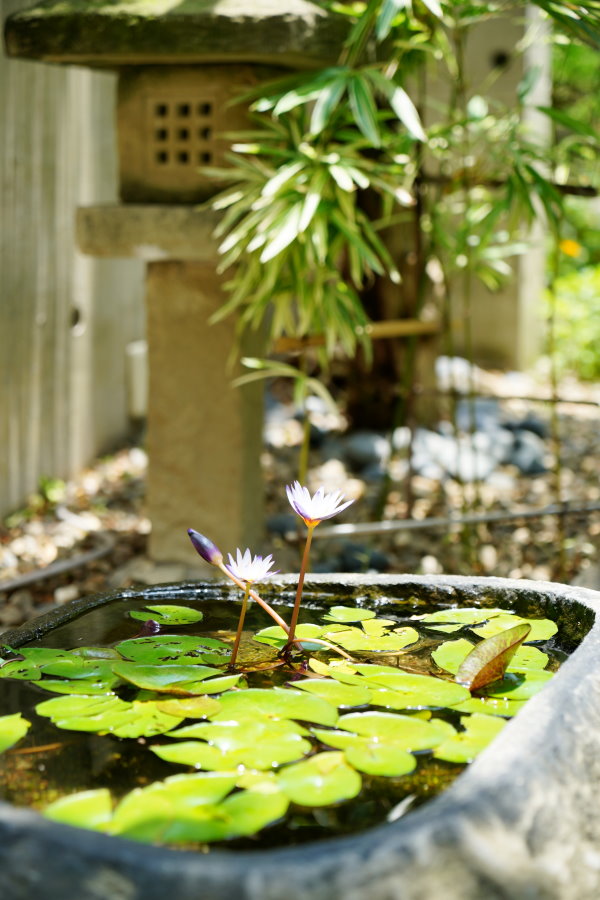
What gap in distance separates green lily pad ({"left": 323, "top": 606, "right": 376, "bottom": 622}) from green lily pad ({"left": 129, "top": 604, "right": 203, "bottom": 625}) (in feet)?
0.59

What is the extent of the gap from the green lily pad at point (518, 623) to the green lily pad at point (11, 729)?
1.94 feet

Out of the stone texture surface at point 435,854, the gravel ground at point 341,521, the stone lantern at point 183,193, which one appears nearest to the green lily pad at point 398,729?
the stone texture surface at point 435,854

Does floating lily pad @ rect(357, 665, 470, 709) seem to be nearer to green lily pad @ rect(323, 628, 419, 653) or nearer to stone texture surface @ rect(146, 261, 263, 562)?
green lily pad @ rect(323, 628, 419, 653)

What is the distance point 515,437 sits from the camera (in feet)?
16.7

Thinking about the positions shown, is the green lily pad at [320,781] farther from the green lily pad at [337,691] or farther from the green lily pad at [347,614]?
the green lily pad at [347,614]

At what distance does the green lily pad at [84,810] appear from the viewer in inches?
34.2

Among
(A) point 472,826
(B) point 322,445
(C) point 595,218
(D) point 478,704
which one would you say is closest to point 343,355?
(B) point 322,445

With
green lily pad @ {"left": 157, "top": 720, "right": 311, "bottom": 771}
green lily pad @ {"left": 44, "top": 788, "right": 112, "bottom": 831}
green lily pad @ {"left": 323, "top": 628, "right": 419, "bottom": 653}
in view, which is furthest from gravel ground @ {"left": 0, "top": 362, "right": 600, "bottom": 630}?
green lily pad @ {"left": 44, "top": 788, "right": 112, "bottom": 831}

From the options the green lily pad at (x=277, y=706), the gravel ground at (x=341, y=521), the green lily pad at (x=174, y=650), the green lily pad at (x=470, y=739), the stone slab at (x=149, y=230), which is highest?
the stone slab at (x=149, y=230)

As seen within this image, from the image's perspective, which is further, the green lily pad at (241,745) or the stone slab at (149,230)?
the stone slab at (149,230)

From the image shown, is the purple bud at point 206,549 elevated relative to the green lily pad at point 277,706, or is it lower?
elevated

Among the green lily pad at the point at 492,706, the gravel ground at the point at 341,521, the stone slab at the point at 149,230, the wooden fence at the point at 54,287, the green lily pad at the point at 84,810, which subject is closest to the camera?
the green lily pad at the point at 84,810

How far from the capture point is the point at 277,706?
1.12 meters

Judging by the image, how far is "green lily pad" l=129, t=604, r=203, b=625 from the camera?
143cm
